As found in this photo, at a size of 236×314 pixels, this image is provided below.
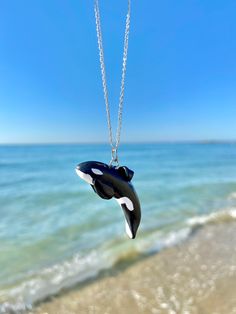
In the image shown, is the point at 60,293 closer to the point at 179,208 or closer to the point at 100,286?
the point at 100,286

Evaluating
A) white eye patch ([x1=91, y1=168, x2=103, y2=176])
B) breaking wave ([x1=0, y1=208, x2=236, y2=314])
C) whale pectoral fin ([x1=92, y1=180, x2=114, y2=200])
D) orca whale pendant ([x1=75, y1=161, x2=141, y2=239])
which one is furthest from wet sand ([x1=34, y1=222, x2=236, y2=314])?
white eye patch ([x1=91, y1=168, x2=103, y2=176])

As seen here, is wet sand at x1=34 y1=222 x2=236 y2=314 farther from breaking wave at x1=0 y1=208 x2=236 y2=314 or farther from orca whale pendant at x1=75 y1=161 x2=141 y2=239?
orca whale pendant at x1=75 y1=161 x2=141 y2=239

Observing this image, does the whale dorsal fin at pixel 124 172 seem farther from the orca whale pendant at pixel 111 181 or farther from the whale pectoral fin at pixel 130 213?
the whale pectoral fin at pixel 130 213

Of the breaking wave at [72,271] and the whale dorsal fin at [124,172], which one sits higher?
the whale dorsal fin at [124,172]

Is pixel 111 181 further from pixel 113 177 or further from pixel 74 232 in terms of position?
pixel 74 232

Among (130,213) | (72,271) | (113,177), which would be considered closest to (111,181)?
(113,177)

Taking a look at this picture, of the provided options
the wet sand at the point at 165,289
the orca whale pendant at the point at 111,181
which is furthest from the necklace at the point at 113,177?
the wet sand at the point at 165,289
